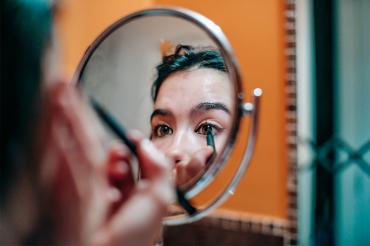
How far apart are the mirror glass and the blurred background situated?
0.36 m

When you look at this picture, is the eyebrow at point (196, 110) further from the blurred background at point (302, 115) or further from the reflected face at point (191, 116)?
the blurred background at point (302, 115)

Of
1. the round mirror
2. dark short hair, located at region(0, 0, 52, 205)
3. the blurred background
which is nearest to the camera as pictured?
dark short hair, located at region(0, 0, 52, 205)

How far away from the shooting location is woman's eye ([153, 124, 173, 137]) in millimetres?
457

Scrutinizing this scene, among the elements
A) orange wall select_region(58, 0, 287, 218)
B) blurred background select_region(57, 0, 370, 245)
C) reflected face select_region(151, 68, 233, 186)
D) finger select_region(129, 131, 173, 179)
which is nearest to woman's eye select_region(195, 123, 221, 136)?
reflected face select_region(151, 68, 233, 186)

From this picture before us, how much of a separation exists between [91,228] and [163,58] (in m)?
0.30

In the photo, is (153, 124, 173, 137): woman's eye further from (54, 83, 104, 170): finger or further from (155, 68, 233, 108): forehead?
(54, 83, 104, 170): finger

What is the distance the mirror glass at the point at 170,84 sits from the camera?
430mm

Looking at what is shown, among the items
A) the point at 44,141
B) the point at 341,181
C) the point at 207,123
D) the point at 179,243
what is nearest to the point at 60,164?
the point at 44,141

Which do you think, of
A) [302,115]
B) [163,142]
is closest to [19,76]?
[163,142]

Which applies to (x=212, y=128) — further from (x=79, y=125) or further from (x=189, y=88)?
(x=79, y=125)

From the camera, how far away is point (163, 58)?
0.48 meters

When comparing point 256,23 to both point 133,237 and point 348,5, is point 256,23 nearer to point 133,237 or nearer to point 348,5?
point 348,5

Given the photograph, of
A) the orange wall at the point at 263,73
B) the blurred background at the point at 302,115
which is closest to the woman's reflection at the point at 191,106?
the blurred background at the point at 302,115

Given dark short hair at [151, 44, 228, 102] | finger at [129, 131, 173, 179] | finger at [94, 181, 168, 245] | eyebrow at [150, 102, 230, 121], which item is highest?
dark short hair at [151, 44, 228, 102]
